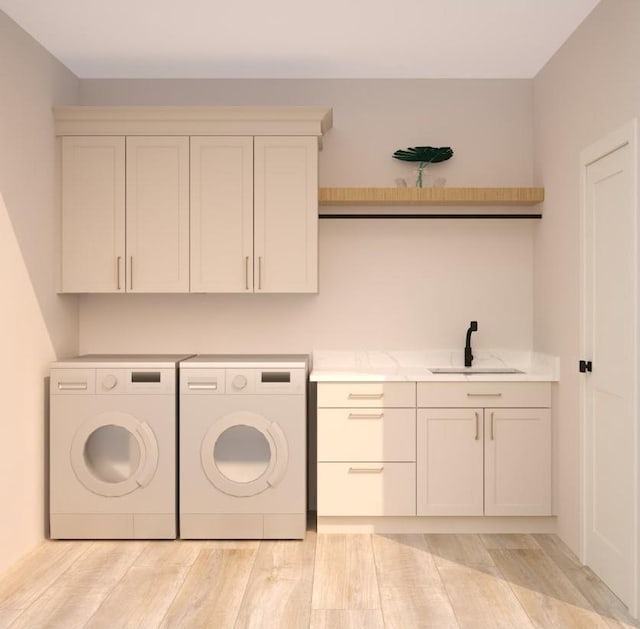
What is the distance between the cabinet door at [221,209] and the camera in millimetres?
4055

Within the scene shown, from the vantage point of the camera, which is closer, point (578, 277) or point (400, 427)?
point (578, 277)

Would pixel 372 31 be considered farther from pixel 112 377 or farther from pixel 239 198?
pixel 112 377

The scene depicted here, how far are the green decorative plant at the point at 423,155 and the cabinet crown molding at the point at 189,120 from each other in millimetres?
563

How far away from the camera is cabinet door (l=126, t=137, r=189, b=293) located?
160 inches

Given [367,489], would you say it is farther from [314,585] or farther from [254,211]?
[254,211]

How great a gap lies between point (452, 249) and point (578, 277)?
1.02 metres

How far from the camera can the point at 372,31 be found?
12.1 ft

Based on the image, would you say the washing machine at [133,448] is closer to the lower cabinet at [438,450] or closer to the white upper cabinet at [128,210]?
the white upper cabinet at [128,210]

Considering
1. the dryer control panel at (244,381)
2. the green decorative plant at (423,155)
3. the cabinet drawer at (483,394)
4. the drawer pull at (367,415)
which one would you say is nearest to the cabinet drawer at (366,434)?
the drawer pull at (367,415)

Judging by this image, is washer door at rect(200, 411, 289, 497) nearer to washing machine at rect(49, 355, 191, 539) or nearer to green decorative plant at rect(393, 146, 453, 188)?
washing machine at rect(49, 355, 191, 539)

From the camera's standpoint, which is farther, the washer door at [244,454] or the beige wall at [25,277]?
the washer door at [244,454]

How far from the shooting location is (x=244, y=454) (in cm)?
388

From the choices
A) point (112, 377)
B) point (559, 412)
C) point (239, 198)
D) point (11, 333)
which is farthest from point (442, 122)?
point (11, 333)

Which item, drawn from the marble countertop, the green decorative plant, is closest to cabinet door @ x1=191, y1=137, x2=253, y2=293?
the marble countertop
